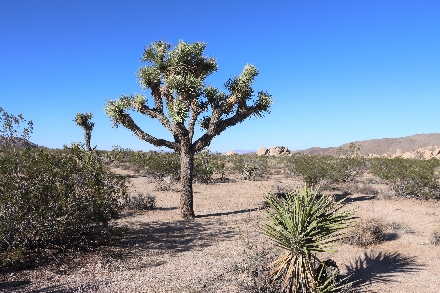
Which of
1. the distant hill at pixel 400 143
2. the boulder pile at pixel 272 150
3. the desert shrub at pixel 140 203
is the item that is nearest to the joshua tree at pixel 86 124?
the desert shrub at pixel 140 203

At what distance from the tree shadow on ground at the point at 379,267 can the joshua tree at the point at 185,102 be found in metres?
6.08

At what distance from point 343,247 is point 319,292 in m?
4.18

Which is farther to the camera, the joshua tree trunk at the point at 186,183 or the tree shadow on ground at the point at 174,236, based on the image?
the joshua tree trunk at the point at 186,183

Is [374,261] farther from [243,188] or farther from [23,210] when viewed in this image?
[243,188]

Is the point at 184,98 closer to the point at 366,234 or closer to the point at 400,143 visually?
the point at 366,234

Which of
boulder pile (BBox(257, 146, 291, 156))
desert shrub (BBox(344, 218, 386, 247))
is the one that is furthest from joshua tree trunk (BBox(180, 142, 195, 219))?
boulder pile (BBox(257, 146, 291, 156))

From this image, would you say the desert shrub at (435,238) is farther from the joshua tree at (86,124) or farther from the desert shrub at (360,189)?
the joshua tree at (86,124)

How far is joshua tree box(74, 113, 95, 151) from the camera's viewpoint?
69.6ft

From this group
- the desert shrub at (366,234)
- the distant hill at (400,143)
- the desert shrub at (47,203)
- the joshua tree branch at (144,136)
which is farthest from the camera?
the distant hill at (400,143)

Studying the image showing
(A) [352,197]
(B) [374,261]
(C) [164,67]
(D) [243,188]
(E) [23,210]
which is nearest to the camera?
(E) [23,210]

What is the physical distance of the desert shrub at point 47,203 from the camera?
254 inches

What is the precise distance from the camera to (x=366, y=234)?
8.61 metres

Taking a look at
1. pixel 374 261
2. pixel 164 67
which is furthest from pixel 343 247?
pixel 164 67

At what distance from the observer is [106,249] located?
25.2 ft
